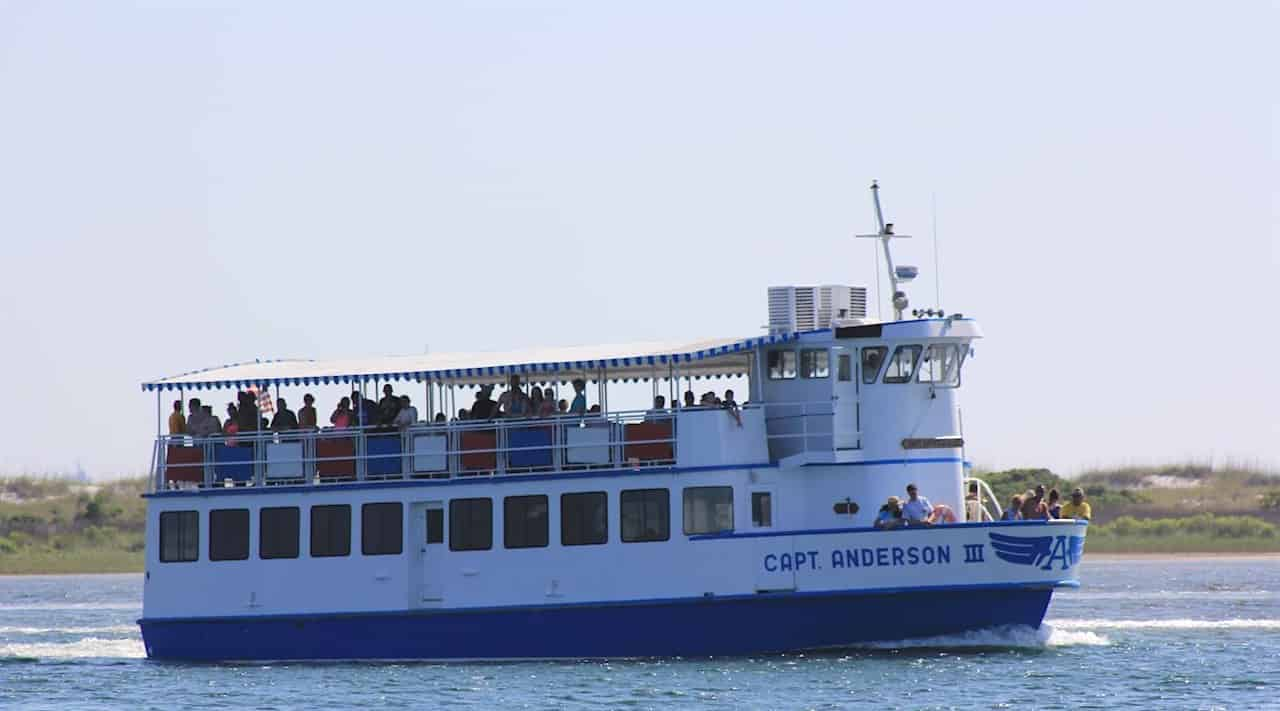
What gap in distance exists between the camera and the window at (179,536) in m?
38.3

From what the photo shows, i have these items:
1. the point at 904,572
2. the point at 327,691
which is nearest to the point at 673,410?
the point at 904,572

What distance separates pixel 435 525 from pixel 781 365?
18.2 ft

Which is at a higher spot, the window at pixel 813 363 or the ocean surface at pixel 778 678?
the window at pixel 813 363

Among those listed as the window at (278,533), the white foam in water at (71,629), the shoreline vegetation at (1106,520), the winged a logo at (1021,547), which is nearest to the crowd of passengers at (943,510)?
the winged a logo at (1021,547)

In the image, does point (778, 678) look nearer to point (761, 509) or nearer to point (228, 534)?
point (761, 509)

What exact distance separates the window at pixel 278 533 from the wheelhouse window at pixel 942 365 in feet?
31.1

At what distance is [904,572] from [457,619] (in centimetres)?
658

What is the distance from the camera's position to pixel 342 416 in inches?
1506

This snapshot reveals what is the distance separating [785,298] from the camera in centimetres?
3666

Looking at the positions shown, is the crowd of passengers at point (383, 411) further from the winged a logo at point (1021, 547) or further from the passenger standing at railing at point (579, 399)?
the winged a logo at point (1021, 547)

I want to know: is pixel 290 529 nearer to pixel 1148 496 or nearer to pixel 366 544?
pixel 366 544

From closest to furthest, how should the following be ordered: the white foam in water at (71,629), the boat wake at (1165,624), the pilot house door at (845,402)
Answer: the pilot house door at (845,402) < the boat wake at (1165,624) < the white foam in water at (71,629)

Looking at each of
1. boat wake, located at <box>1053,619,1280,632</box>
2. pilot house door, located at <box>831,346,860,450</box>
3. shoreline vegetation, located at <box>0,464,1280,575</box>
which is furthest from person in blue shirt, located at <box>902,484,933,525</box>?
shoreline vegetation, located at <box>0,464,1280,575</box>

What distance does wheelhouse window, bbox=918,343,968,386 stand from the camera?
120 feet
